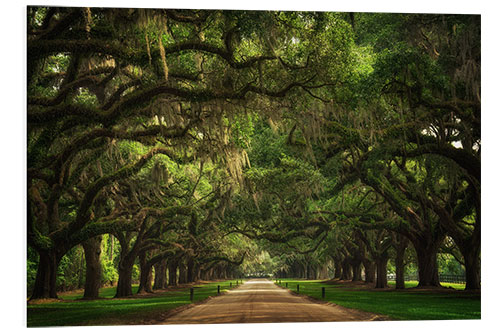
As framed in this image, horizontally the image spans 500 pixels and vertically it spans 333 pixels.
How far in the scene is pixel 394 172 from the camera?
26656mm

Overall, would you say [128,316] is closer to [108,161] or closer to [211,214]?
[108,161]

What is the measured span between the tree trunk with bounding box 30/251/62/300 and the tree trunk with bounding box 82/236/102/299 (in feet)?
14.2

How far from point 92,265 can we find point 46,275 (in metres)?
5.70

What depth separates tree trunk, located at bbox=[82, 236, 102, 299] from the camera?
996 inches

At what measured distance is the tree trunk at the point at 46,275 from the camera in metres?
18.6

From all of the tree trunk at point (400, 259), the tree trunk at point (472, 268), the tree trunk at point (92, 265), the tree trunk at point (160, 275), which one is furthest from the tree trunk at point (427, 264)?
the tree trunk at point (160, 275)

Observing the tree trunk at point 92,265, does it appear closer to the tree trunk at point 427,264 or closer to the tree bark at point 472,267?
the tree trunk at point 427,264

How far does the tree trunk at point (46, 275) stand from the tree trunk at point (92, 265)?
14.2 feet

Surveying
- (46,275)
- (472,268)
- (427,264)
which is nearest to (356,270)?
(427,264)

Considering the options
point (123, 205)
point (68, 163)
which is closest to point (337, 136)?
point (68, 163)

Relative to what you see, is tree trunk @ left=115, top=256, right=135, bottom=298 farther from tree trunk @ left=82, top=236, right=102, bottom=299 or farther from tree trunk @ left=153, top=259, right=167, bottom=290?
tree trunk @ left=153, top=259, right=167, bottom=290

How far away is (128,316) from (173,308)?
390cm

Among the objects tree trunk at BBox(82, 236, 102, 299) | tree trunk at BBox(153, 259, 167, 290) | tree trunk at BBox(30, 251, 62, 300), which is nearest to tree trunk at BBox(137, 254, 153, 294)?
tree trunk at BBox(153, 259, 167, 290)

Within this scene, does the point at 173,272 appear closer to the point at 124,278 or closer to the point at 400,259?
the point at 124,278
